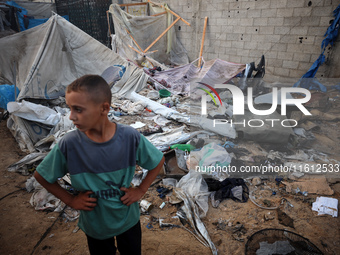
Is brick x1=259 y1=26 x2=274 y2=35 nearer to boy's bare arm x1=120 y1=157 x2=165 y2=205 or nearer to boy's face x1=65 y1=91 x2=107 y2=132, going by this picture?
boy's bare arm x1=120 y1=157 x2=165 y2=205

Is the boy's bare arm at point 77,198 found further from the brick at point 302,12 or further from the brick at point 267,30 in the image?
the brick at point 267,30

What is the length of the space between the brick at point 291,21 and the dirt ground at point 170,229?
17.0ft

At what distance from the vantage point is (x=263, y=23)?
652 cm

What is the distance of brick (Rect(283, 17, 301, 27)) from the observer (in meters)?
5.89

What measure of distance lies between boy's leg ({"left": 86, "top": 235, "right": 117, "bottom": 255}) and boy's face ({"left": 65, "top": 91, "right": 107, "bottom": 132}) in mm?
624

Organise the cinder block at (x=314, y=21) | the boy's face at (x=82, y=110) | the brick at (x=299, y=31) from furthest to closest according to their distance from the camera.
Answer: the brick at (x=299, y=31), the cinder block at (x=314, y=21), the boy's face at (x=82, y=110)

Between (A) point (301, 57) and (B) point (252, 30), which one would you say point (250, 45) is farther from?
(A) point (301, 57)

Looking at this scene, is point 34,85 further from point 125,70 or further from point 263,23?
point 263,23

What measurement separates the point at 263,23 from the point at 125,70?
4460 millimetres

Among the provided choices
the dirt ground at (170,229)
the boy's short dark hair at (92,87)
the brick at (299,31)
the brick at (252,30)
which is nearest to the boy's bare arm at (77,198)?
the boy's short dark hair at (92,87)

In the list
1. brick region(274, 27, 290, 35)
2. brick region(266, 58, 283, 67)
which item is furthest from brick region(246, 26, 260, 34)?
brick region(266, 58, 283, 67)

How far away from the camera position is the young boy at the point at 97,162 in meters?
0.94

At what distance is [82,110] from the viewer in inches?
36.7

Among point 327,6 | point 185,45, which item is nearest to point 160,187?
point 327,6
